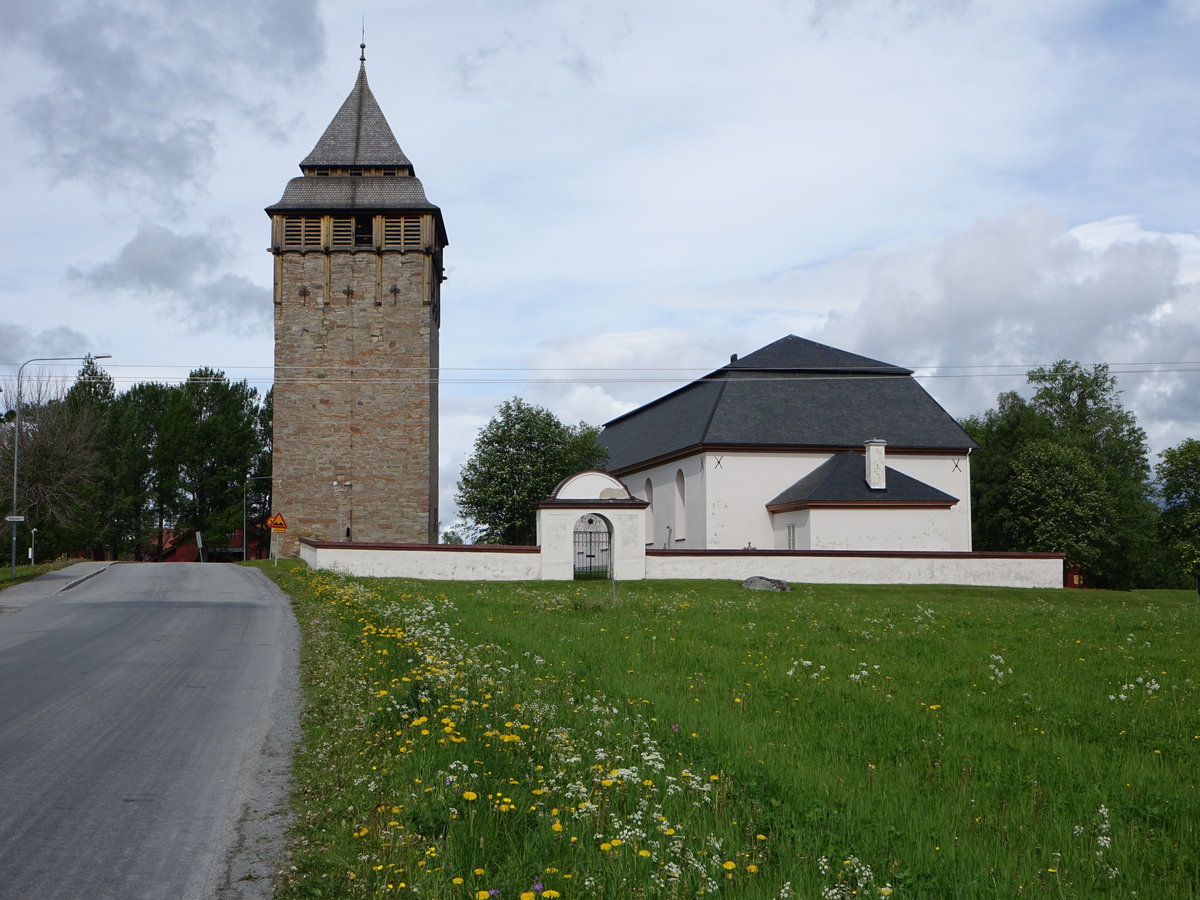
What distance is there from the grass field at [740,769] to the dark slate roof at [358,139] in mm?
38075

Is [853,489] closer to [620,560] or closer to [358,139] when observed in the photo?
[620,560]

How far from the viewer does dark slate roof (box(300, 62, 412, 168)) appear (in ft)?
157

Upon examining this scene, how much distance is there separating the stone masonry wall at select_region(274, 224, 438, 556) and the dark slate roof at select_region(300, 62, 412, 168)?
507cm

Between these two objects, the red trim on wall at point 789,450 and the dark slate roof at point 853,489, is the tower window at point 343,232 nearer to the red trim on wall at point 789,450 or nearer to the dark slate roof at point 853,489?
the red trim on wall at point 789,450

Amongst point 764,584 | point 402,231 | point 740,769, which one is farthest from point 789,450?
point 740,769

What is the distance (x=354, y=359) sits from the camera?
1777 inches

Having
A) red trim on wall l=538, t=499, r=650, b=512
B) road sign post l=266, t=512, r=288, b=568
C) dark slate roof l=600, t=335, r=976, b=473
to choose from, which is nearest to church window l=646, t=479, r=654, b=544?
dark slate roof l=600, t=335, r=976, b=473

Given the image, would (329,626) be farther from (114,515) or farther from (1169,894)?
(114,515)

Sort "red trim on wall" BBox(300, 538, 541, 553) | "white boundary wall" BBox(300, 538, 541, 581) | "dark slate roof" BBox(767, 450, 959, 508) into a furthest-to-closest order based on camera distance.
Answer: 1. "dark slate roof" BBox(767, 450, 959, 508)
2. "red trim on wall" BBox(300, 538, 541, 553)
3. "white boundary wall" BBox(300, 538, 541, 581)

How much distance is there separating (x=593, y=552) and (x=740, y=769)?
128ft

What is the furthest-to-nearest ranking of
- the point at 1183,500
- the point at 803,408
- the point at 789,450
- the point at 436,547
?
the point at 1183,500
the point at 803,408
the point at 789,450
the point at 436,547

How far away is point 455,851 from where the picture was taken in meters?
5.03

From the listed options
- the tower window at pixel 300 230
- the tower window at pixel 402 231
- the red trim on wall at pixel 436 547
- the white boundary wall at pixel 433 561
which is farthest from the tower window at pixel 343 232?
the white boundary wall at pixel 433 561

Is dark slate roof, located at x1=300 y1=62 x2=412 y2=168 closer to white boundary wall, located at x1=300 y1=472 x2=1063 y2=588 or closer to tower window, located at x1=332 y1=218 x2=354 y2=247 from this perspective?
tower window, located at x1=332 y1=218 x2=354 y2=247
